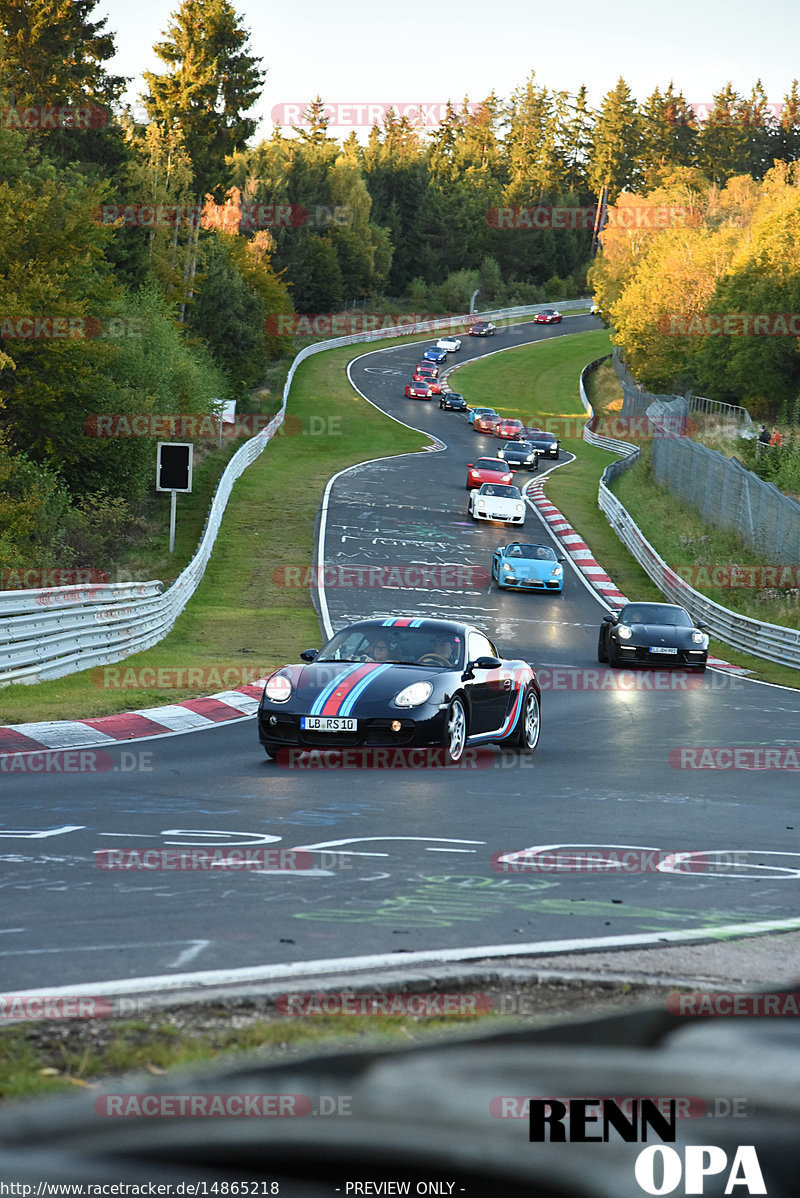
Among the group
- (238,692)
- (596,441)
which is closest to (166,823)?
(238,692)

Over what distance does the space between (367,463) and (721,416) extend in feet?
49.3

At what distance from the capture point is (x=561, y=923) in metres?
6.23

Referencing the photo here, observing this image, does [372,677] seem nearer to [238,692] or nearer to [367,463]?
[238,692]

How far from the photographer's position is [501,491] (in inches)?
1802

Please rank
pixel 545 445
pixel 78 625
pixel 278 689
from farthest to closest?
pixel 545 445, pixel 78 625, pixel 278 689

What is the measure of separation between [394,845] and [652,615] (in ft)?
55.9

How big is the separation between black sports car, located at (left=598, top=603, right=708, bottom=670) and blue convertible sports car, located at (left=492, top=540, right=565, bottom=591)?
9.68m
